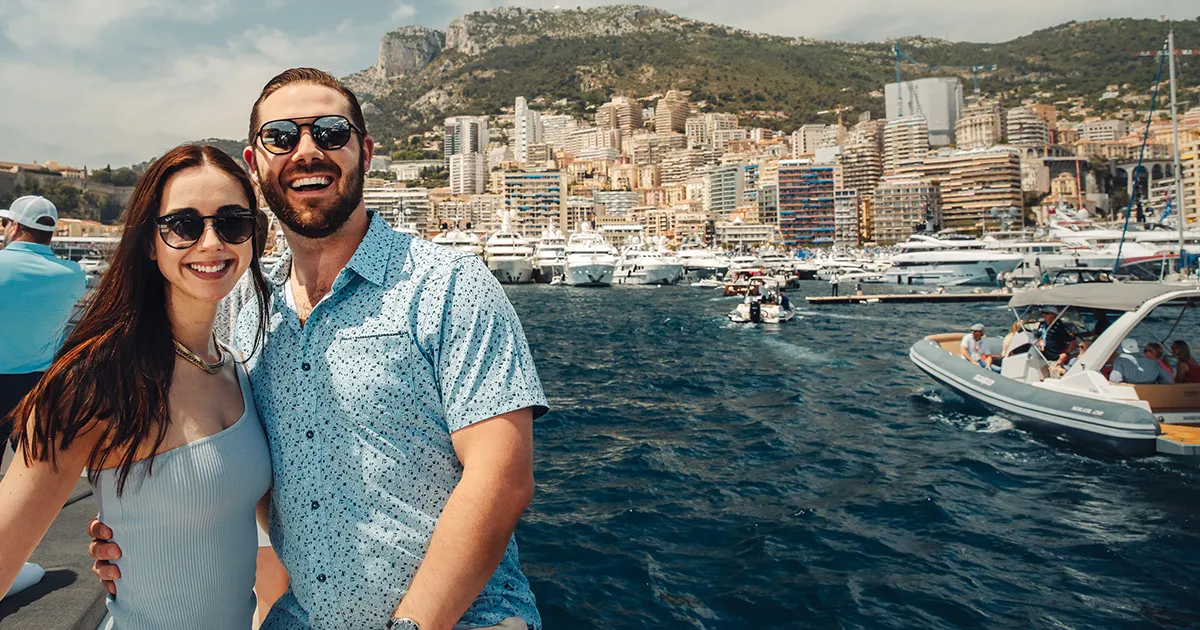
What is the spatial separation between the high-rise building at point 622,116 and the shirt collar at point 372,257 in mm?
160333

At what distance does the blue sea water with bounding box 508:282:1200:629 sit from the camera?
15.8 ft

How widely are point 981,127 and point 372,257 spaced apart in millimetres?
148555

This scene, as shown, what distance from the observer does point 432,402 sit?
4.88ft

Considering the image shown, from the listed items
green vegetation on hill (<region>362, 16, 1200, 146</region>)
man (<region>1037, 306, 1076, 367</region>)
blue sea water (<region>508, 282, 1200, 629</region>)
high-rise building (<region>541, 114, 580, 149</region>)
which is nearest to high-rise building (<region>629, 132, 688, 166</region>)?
→ high-rise building (<region>541, 114, 580, 149</region>)

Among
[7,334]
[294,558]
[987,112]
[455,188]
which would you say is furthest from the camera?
[455,188]

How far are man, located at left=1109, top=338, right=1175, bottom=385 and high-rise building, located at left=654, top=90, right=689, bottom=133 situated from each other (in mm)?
148860

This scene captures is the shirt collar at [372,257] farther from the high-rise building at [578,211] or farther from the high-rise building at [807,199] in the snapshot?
the high-rise building at [578,211]

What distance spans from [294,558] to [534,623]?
544 millimetres

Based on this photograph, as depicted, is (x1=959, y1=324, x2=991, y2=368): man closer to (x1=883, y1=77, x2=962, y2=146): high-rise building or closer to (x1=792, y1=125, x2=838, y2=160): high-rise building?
(x1=792, y1=125, x2=838, y2=160): high-rise building

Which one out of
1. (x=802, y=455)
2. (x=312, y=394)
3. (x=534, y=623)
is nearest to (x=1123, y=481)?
(x=802, y=455)

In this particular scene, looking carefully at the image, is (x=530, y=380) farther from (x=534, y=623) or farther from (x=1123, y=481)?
(x=1123, y=481)

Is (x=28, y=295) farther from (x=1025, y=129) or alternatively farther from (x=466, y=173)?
(x=1025, y=129)

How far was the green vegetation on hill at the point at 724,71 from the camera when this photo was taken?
15562 centimetres

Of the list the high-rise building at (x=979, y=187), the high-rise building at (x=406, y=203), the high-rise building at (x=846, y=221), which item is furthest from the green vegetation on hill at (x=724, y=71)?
the high-rise building at (x=979, y=187)
